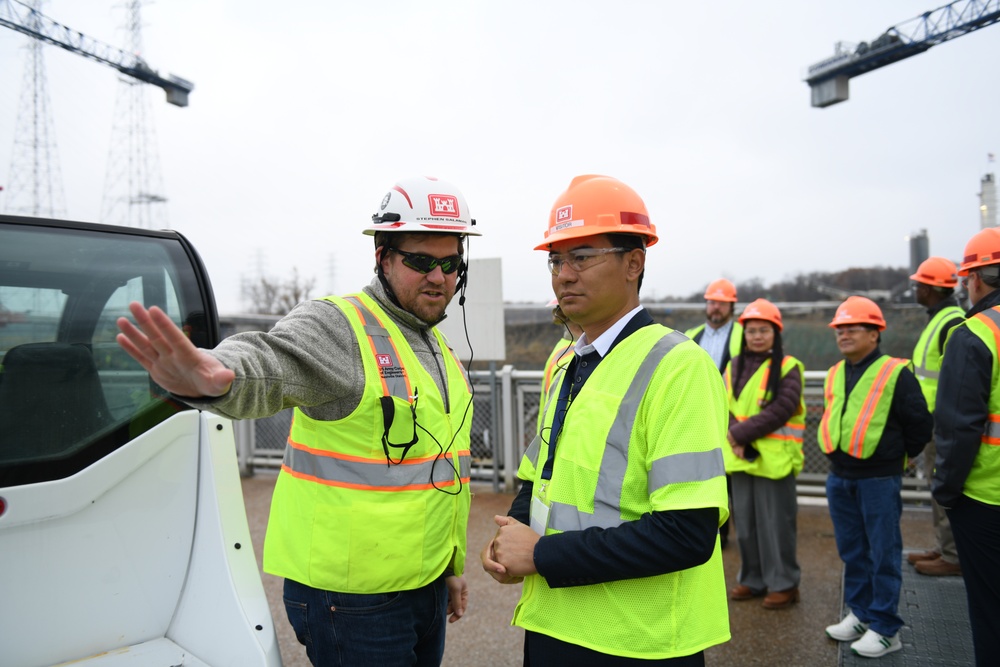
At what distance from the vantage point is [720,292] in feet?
19.2

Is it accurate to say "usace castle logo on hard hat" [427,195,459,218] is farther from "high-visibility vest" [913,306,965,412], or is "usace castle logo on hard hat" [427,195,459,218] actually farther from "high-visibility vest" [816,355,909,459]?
"high-visibility vest" [913,306,965,412]

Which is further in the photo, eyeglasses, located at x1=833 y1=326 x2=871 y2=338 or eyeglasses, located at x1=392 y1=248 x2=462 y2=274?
eyeglasses, located at x1=833 y1=326 x2=871 y2=338

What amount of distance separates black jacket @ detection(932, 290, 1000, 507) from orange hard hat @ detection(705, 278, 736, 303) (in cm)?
257

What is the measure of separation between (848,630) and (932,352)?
230 cm

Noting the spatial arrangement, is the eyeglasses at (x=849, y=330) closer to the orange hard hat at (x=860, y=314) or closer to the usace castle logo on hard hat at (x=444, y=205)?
the orange hard hat at (x=860, y=314)

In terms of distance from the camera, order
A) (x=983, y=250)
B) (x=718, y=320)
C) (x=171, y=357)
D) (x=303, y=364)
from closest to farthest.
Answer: (x=171, y=357), (x=303, y=364), (x=983, y=250), (x=718, y=320)

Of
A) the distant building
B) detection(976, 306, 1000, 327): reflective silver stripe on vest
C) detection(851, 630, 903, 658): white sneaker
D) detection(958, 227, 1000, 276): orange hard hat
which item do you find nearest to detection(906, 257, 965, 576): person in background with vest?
detection(851, 630, 903, 658): white sneaker

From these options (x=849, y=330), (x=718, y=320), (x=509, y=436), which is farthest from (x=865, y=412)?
(x=509, y=436)

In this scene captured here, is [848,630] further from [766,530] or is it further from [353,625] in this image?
[353,625]

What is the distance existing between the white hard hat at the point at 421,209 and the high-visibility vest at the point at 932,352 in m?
4.36

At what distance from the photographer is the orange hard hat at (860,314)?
14.2 ft

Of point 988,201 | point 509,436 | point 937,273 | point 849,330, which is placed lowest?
point 509,436

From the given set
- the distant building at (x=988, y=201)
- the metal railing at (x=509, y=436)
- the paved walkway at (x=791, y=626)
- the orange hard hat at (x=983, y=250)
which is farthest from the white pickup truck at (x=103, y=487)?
the distant building at (x=988, y=201)

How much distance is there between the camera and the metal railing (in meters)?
7.10
